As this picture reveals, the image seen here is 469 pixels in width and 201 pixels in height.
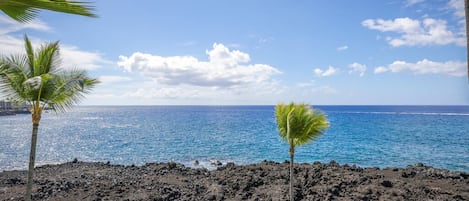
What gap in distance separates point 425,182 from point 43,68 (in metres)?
18.4

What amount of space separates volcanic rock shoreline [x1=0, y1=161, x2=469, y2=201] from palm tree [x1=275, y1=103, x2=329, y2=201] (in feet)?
24.5

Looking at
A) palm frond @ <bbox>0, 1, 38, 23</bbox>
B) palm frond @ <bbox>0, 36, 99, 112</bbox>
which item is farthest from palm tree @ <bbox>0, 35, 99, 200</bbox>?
palm frond @ <bbox>0, 1, 38, 23</bbox>

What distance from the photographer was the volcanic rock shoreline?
1652 cm

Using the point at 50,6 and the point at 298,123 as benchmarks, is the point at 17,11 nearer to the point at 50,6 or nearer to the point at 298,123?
the point at 50,6

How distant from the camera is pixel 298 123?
9.59m

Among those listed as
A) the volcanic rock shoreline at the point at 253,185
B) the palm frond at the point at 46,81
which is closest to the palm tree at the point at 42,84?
the palm frond at the point at 46,81

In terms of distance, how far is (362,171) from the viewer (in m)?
20.6

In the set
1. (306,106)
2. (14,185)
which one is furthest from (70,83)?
(14,185)

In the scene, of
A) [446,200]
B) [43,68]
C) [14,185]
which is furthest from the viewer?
[14,185]

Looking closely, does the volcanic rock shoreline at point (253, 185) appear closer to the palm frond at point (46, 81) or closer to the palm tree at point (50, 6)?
the palm frond at point (46, 81)

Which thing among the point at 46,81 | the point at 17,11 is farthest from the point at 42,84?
the point at 17,11

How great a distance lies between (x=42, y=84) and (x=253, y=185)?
13035mm

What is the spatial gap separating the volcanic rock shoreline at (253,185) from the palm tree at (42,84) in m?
9.61

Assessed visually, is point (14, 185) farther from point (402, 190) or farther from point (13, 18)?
point (402, 190)
